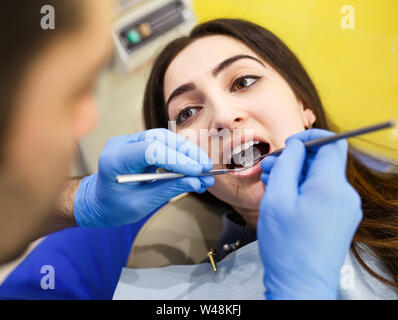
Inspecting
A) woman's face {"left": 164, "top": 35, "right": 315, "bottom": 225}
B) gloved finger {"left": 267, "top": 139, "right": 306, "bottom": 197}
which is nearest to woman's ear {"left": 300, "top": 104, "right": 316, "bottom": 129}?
woman's face {"left": 164, "top": 35, "right": 315, "bottom": 225}

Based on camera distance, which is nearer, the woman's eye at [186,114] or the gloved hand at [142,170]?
the gloved hand at [142,170]

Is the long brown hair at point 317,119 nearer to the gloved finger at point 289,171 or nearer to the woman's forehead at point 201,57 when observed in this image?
the woman's forehead at point 201,57

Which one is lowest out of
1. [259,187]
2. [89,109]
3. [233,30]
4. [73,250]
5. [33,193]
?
[73,250]

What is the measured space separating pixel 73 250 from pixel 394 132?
138 cm

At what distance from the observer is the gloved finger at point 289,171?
657 millimetres

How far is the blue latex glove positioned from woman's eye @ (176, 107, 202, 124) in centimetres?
40

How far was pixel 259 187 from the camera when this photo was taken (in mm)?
917

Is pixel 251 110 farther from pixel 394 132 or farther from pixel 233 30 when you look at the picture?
pixel 394 132

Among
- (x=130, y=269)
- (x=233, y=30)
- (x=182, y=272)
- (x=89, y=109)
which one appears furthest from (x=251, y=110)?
(x=130, y=269)

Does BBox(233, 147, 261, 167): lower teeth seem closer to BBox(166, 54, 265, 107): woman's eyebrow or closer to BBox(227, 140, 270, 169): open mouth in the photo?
BBox(227, 140, 270, 169): open mouth

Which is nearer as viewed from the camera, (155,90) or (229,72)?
(229,72)

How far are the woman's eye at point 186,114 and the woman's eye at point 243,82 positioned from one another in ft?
0.42

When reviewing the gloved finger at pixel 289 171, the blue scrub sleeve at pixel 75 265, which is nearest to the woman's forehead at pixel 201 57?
the gloved finger at pixel 289 171

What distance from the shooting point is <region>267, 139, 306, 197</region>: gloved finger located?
0.66 m
